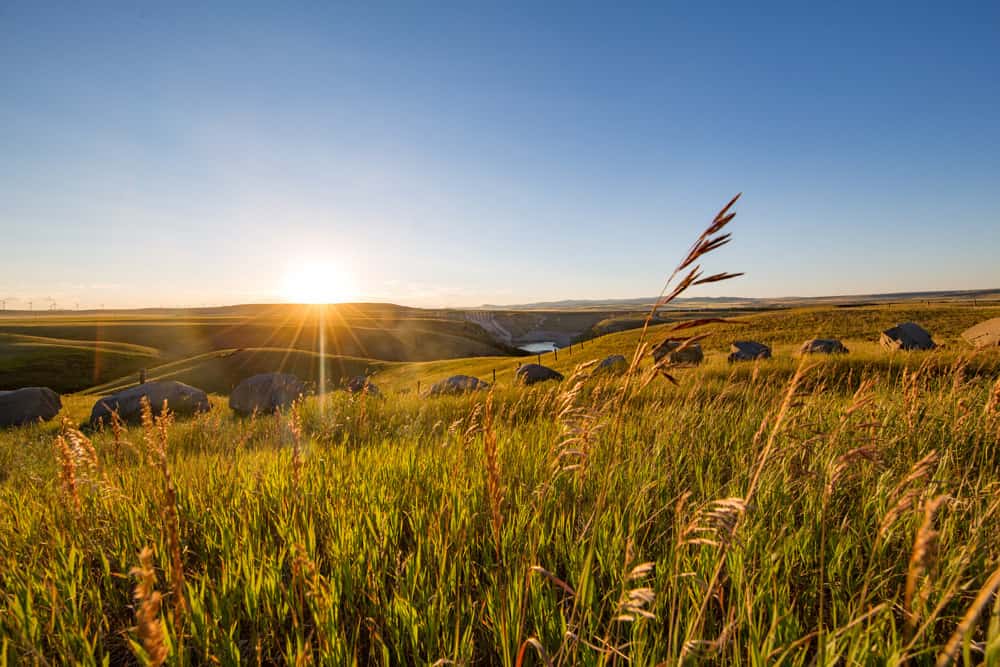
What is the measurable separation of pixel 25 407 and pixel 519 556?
3538 cm

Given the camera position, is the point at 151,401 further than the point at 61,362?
No

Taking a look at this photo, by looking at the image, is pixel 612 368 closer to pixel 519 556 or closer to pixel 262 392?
pixel 519 556

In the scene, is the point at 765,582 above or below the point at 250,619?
above

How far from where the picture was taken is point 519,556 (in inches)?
87.7

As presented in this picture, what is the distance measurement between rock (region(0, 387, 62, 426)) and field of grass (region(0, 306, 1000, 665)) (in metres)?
30.3

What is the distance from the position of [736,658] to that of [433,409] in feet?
22.2

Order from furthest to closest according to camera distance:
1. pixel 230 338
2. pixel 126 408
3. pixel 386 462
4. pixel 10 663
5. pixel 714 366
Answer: pixel 230 338
pixel 126 408
pixel 714 366
pixel 386 462
pixel 10 663

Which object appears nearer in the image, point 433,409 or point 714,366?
point 433,409

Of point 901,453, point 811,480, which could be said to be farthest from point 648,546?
point 901,453

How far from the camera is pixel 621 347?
167 ft

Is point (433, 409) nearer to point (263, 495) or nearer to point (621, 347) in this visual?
point (263, 495)

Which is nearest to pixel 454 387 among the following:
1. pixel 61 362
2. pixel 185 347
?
pixel 61 362

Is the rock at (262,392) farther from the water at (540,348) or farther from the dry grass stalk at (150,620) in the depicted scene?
the water at (540,348)

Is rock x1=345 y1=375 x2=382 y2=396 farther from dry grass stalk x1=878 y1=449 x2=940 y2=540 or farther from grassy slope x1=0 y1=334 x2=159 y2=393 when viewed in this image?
grassy slope x1=0 y1=334 x2=159 y2=393
